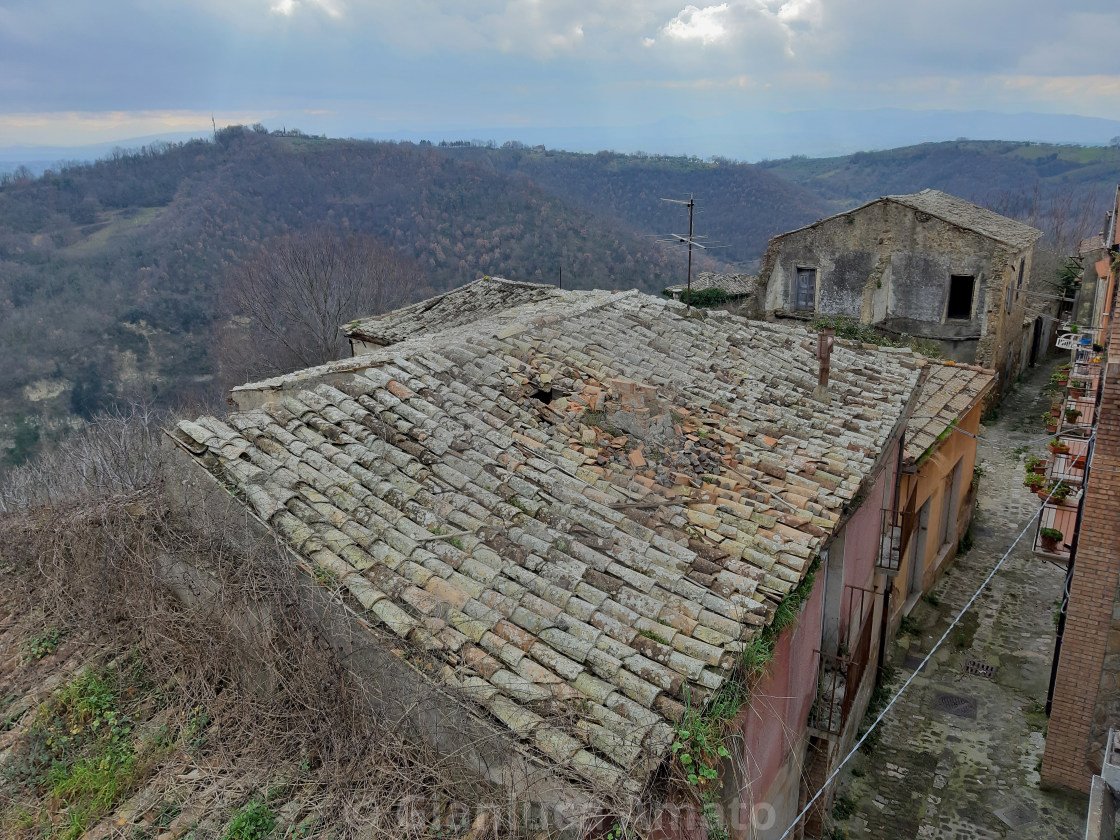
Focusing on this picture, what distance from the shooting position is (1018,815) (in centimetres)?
984

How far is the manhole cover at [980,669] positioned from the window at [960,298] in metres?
14.1

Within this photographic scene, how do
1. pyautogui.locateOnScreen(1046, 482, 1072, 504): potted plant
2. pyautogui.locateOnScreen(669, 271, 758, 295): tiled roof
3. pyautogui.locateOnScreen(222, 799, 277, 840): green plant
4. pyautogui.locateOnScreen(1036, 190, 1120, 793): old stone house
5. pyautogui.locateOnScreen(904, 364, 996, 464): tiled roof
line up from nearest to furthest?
pyautogui.locateOnScreen(222, 799, 277, 840): green plant → pyautogui.locateOnScreen(1036, 190, 1120, 793): old stone house → pyautogui.locateOnScreen(1046, 482, 1072, 504): potted plant → pyautogui.locateOnScreen(904, 364, 996, 464): tiled roof → pyautogui.locateOnScreen(669, 271, 758, 295): tiled roof

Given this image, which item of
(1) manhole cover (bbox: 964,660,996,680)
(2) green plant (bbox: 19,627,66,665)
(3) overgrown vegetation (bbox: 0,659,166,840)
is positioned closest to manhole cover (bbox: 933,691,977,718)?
(1) manhole cover (bbox: 964,660,996,680)

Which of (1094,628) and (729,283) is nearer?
(1094,628)

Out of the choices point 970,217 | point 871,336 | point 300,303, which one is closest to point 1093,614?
point 871,336

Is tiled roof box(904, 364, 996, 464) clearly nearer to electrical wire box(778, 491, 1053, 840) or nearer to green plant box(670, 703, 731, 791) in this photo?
electrical wire box(778, 491, 1053, 840)

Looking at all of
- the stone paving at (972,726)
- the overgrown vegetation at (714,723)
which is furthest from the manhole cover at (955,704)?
the overgrown vegetation at (714,723)

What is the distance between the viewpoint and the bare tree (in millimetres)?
31219

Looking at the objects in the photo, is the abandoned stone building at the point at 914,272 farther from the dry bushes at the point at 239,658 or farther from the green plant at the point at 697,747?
the dry bushes at the point at 239,658

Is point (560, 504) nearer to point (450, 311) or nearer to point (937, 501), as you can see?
point (937, 501)

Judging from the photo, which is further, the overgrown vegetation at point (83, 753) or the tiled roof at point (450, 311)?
the tiled roof at point (450, 311)

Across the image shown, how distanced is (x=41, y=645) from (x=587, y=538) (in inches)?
176

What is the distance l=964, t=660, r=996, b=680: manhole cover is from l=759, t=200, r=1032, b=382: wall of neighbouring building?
1362 centimetres

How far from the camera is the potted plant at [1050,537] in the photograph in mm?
10438
